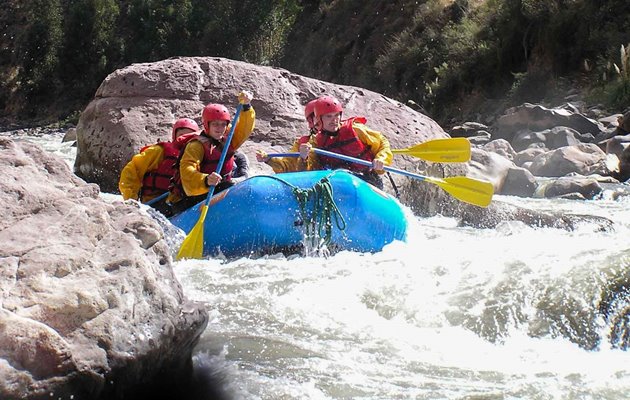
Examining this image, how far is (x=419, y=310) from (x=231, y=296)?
0.94 meters

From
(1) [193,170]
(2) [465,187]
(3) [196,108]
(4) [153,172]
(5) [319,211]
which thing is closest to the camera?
(5) [319,211]

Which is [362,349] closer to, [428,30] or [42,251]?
[42,251]

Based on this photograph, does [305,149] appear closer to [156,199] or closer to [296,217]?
[296,217]

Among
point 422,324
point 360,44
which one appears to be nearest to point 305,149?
point 422,324

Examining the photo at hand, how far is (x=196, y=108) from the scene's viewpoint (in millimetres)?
7785

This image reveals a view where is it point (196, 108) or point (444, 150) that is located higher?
point (444, 150)

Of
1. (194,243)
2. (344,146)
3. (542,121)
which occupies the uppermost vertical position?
(344,146)

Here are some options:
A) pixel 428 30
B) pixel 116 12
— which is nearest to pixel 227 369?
pixel 428 30

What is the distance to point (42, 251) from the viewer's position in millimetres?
2492

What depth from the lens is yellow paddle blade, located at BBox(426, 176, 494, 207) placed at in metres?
5.85

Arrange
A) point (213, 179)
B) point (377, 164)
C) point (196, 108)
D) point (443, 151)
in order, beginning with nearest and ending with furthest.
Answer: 1. point (213, 179)
2. point (377, 164)
3. point (443, 151)
4. point (196, 108)

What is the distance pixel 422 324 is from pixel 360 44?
1725 cm

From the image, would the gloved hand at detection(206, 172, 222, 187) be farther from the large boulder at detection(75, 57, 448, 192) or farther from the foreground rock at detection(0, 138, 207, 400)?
the foreground rock at detection(0, 138, 207, 400)

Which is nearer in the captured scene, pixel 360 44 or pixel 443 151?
pixel 443 151
